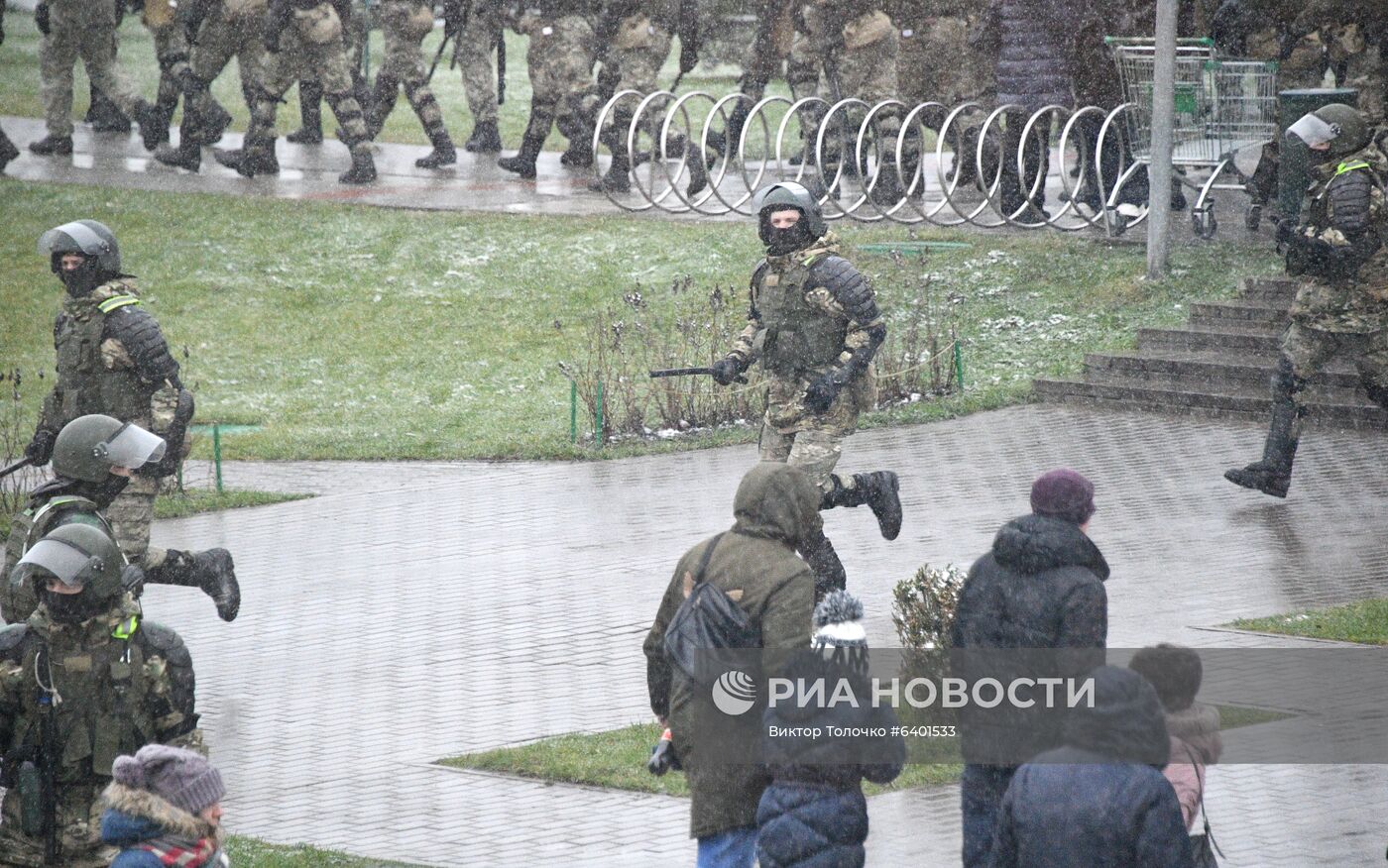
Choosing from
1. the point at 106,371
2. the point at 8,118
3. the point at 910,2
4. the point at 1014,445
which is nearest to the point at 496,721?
the point at 106,371

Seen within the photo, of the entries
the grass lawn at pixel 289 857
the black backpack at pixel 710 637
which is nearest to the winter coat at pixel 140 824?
the black backpack at pixel 710 637

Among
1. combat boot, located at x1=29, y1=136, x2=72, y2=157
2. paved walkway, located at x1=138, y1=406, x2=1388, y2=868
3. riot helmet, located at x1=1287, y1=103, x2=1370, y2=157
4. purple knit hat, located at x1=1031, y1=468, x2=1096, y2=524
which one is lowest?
paved walkway, located at x1=138, y1=406, x2=1388, y2=868

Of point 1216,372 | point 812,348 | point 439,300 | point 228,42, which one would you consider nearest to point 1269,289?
point 1216,372

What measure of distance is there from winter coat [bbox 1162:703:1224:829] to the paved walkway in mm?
1124

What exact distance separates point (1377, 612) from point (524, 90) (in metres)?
20.4

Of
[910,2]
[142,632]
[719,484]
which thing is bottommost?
[719,484]

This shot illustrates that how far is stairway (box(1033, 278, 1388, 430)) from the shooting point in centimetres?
1332

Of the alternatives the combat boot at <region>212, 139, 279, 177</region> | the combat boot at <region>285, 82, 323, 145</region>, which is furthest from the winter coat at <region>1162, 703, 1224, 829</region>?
the combat boot at <region>285, 82, 323, 145</region>

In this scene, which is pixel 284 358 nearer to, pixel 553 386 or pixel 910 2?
pixel 553 386

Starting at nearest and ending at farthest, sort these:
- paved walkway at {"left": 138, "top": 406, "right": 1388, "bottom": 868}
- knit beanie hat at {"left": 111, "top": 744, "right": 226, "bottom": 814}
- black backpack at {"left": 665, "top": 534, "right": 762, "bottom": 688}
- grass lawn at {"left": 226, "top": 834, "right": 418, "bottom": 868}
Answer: knit beanie hat at {"left": 111, "top": 744, "right": 226, "bottom": 814}
black backpack at {"left": 665, "top": 534, "right": 762, "bottom": 688}
grass lawn at {"left": 226, "top": 834, "right": 418, "bottom": 868}
paved walkway at {"left": 138, "top": 406, "right": 1388, "bottom": 868}

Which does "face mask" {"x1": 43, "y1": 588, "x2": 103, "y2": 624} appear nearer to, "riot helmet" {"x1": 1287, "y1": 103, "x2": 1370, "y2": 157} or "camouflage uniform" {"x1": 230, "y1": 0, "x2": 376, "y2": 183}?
"riot helmet" {"x1": 1287, "y1": 103, "x2": 1370, "y2": 157}

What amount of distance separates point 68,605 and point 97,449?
47.7 inches

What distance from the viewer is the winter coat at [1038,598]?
5.82 metres

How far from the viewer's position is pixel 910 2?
19.6m
